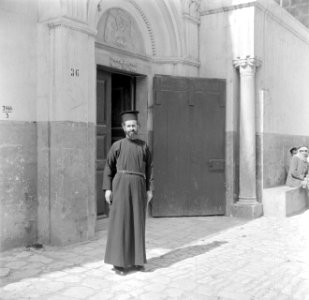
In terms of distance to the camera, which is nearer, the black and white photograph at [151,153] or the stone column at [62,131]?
the black and white photograph at [151,153]

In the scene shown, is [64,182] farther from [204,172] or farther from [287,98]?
[287,98]

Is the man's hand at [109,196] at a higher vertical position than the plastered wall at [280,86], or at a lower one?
lower

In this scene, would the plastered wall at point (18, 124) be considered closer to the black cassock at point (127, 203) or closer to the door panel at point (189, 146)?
the black cassock at point (127, 203)

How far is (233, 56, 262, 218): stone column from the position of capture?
787 centimetres

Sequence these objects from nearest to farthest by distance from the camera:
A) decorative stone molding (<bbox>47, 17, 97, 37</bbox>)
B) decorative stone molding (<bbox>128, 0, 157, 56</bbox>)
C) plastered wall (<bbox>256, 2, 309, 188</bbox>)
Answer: decorative stone molding (<bbox>47, 17, 97, 37</bbox>)
decorative stone molding (<bbox>128, 0, 157, 56</bbox>)
plastered wall (<bbox>256, 2, 309, 188</bbox>)

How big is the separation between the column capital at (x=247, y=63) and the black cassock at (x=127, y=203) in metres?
4.06

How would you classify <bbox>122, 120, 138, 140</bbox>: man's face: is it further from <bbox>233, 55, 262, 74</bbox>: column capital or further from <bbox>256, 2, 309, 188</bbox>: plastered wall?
<bbox>256, 2, 309, 188</bbox>: plastered wall

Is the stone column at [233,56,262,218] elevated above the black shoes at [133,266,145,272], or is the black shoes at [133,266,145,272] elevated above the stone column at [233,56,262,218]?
the stone column at [233,56,262,218]

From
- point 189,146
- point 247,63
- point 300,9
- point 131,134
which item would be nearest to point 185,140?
point 189,146

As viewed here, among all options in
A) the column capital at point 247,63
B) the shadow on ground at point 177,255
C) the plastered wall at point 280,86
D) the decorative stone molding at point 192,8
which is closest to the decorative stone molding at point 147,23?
the decorative stone molding at point 192,8

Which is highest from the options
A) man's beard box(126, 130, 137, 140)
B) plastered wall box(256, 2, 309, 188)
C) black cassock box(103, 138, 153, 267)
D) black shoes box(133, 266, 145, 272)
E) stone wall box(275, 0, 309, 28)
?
stone wall box(275, 0, 309, 28)

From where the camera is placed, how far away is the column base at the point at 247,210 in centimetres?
766

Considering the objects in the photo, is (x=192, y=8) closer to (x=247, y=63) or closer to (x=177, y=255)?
(x=247, y=63)

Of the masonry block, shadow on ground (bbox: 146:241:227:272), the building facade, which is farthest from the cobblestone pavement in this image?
the masonry block
